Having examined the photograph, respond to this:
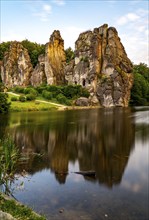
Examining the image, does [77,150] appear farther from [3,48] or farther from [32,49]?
[3,48]

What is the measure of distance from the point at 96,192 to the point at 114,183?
2.07 m

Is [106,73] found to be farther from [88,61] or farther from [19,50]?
[19,50]

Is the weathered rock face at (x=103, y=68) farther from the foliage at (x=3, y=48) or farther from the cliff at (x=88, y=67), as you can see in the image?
the foliage at (x=3, y=48)

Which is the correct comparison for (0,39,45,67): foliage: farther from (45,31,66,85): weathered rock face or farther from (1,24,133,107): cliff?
(45,31,66,85): weathered rock face

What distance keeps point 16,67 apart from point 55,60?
65.8ft

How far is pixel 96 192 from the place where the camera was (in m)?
15.6

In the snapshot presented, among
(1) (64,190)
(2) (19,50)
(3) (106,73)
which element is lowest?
(1) (64,190)

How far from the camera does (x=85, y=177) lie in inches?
728

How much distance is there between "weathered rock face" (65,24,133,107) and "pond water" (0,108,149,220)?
241 feet

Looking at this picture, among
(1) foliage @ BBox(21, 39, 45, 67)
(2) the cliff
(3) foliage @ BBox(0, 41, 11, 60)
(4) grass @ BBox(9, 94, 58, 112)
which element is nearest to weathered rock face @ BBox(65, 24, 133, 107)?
(2) the cliff

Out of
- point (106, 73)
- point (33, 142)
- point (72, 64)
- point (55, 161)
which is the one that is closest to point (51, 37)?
point (72, 64)

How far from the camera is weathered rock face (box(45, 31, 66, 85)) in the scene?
120688 mm

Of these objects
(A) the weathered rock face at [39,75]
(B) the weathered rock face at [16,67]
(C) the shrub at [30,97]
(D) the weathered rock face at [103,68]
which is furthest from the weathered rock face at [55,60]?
(C) the shrub at [30,97]

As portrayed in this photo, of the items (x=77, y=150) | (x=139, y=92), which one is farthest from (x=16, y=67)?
(x=77, y=150)
